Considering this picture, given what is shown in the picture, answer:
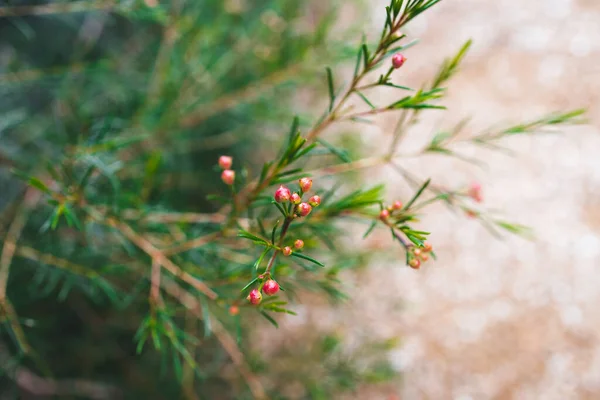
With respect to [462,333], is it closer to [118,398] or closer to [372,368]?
[372,368]

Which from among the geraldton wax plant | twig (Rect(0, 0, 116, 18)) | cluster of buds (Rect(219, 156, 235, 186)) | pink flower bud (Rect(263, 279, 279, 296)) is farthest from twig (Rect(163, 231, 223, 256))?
twig (Rect(0, 0, 116, 18))

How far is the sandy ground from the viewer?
3.50 feet

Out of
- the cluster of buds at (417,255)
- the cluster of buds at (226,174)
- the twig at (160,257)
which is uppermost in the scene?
the cluster of buds at (417,255)

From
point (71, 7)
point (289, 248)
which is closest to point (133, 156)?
point (71, 7)

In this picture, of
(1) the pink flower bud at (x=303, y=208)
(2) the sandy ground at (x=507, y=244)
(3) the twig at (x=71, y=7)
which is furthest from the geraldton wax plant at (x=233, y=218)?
(2) the sandy ground at (x=507, y=244)

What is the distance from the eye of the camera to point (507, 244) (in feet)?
3.86

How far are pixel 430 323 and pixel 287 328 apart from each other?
0.33 metres

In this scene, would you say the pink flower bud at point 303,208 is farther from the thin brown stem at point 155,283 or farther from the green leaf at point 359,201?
the thin brown stem at point 155,283

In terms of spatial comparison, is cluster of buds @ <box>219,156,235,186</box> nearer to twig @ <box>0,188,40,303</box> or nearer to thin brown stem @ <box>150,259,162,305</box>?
thin brown stem @ <box>150,259,162,305</box>

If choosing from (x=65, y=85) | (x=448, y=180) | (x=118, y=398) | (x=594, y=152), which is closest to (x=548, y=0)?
(x=594, y=152)

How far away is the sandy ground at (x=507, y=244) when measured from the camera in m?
1.07

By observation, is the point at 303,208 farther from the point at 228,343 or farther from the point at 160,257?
the point at 228,343

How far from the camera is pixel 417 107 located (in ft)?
1.47

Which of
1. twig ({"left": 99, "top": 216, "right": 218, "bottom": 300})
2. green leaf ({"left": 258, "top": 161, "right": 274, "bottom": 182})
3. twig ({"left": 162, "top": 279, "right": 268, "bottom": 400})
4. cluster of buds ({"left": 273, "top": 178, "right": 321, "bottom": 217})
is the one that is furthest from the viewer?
twig ({"left": 162, "top": 279, "right": 268, "bottom": 400})
